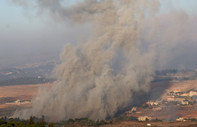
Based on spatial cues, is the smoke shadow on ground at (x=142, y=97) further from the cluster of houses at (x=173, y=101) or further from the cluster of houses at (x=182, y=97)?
the cluster of houses at (x=182, y=97)

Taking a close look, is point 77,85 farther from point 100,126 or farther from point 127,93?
point 100,126

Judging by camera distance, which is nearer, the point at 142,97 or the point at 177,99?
the point at 142,97

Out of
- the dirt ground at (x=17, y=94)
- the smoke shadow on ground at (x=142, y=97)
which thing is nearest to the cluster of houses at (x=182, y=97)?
the smoke shadow on ground at (x=142, y=97)

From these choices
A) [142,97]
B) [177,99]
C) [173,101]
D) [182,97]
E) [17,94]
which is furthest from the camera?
[17,94]

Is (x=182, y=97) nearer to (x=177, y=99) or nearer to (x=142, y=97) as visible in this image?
(x=177, y=99)

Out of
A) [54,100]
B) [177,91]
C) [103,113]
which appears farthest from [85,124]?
[177,91]

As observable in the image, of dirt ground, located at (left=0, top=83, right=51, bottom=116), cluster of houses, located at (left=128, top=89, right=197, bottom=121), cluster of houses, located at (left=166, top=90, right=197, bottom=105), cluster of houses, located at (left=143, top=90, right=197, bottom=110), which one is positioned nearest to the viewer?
cluster of houses, located at (left=128, top=89, right=197, bottom=121)

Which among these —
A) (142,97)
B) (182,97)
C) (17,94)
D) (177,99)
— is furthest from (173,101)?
(17,94)

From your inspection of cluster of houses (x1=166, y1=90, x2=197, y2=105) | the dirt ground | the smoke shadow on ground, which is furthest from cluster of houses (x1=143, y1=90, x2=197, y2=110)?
the dirt ground

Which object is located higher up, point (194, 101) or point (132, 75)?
point (132, 75)

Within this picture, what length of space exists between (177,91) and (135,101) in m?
23.3

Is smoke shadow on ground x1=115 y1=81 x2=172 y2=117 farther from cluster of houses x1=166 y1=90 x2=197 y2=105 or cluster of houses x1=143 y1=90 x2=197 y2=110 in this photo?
cluster of houses x1=166 y1=90 x2=197 y2=105

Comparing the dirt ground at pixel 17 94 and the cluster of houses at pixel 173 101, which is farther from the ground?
the dirt ground at pixel 17 94

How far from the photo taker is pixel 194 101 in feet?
260
